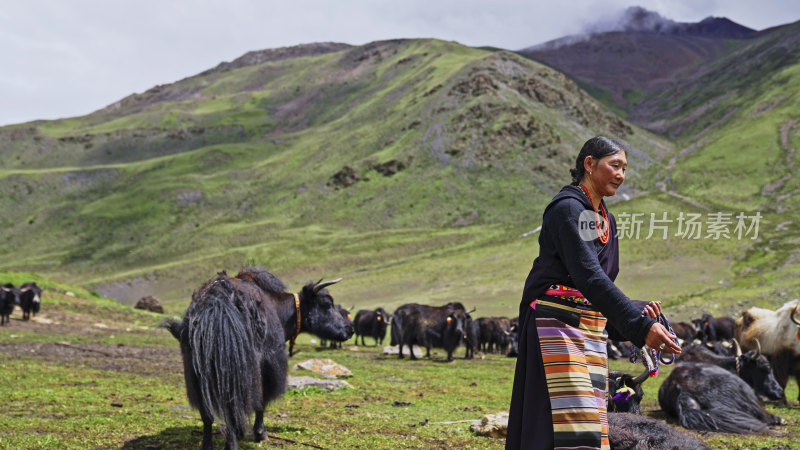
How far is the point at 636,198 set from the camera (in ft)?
297

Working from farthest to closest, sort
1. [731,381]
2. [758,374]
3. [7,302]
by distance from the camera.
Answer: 1. [7,302]
2. [758,374]
3. [731,381]

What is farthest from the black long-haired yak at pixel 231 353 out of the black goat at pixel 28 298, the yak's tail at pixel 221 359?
the black goat at pixel 28 298

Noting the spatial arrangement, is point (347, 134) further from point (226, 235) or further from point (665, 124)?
point (665, 124)

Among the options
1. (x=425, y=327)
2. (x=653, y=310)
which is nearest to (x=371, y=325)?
(x=425, y=327)

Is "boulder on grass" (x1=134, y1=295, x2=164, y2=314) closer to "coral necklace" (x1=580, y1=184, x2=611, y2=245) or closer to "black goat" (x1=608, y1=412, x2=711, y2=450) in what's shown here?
"black goat" (x1=608, y1=412, x2=711, y2=450)

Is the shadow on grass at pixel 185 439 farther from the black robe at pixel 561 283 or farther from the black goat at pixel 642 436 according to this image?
the black robe at pixel 561 283

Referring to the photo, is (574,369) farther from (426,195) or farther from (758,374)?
(426,195)

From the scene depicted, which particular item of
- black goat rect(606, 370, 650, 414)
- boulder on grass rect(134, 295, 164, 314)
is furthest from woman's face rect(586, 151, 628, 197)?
boulder on grass rect(134, 295, 164, 314)

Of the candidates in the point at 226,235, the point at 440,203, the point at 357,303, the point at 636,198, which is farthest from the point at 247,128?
the point at 357,303

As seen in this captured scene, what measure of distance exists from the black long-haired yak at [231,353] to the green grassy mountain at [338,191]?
54.0 metres

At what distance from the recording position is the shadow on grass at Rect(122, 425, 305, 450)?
748cm

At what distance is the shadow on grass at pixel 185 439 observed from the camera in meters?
7.48

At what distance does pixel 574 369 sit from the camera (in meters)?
4.02

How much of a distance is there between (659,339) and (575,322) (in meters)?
0.52
